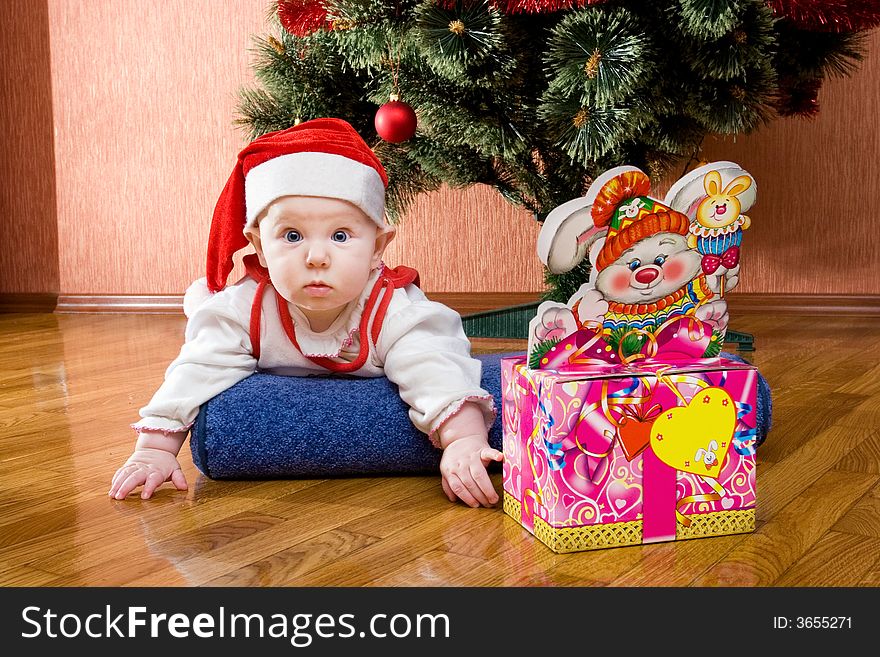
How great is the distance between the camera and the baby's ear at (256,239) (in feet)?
3.22

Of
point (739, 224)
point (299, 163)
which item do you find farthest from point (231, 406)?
Result: point (739, 224)

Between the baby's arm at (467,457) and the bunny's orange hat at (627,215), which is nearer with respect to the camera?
the bunny's orange hat at (627,215)

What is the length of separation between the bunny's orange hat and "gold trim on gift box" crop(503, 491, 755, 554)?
0.69 ft

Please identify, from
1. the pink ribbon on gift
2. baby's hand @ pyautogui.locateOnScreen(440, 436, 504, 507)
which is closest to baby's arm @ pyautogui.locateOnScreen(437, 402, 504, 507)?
baby's hand @ pyautogui.locateOnScreen(440, 436, 504, 507)

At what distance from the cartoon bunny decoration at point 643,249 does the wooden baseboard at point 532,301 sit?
4.39 ft

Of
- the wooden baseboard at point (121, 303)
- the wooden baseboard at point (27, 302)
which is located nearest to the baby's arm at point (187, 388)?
the wooden baseboard at point (121, 303)

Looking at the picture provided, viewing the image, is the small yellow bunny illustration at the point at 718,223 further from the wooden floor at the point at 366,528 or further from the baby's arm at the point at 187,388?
the baby's arm at the point at 187,388

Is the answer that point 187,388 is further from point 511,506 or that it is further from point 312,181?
point 511,506

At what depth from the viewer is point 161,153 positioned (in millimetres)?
2518

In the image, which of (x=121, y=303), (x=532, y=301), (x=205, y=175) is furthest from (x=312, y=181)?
(x=121, y=303)

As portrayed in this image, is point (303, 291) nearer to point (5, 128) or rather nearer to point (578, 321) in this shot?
point (578, 321)

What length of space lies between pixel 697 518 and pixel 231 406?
472mm

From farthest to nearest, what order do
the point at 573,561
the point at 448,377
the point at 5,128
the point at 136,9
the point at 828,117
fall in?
the point at 5,128 → the point at 136,9 → the point at 828,117 → the point at 448,377 → the point at 573,561

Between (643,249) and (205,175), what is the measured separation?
1.92m
